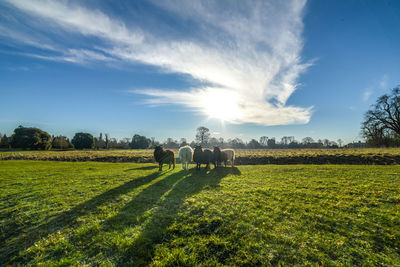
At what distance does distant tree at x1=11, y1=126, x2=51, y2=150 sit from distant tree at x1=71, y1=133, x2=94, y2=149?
937 cm

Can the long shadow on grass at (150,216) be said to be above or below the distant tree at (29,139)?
below

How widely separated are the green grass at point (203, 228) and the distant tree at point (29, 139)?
7741cm

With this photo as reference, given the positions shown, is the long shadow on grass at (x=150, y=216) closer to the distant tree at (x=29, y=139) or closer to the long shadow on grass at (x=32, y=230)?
the long shadow on grass at (x=32, y=230)

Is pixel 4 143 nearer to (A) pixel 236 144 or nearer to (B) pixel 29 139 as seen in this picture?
(B) pixel 29 139

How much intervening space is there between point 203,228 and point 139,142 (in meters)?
86.6

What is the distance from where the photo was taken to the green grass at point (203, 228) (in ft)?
11.3

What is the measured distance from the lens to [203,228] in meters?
4.53

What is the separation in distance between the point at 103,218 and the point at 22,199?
5.19 meters

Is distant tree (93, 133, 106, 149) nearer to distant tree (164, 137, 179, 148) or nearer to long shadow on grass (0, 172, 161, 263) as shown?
distant tree (164, 137, 179, 148)

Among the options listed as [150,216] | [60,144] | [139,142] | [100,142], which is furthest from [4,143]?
[150,216]

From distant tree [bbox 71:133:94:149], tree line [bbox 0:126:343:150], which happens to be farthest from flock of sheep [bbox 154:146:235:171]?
distant tree [bbox 71:133:94:149]

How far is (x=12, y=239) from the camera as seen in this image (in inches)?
167

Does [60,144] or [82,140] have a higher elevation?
[82,140]

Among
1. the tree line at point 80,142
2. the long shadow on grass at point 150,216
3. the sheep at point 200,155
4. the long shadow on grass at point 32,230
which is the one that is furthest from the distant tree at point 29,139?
the long shadow on grass at point 150,216
